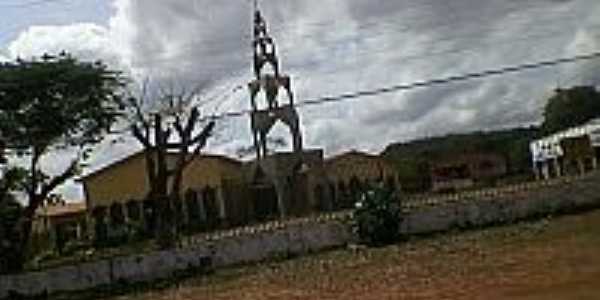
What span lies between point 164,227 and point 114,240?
1349 cm

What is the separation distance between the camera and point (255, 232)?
35.2m

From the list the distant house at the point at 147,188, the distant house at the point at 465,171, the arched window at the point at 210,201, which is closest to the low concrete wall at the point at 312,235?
the distant house at the point at 465,171

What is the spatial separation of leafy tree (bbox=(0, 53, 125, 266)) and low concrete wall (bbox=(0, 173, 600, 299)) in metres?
6.38

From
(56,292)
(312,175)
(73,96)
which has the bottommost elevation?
(56,292)

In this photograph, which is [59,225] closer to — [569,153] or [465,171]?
[465,171]

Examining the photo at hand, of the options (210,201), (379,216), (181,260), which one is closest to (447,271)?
(379,216)

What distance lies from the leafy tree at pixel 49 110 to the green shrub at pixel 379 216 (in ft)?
40.8

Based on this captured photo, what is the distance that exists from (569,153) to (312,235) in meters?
21.7

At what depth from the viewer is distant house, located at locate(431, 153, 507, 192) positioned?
55.7 metres

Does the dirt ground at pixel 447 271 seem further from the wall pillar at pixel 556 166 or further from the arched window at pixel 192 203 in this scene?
the wall pillar at pixel 556 166

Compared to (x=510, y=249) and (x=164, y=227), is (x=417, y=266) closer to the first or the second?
(x=510, y=249)

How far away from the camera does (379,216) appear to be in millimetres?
33531

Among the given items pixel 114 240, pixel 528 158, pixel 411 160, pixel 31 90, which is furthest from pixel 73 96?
pixel 528 158

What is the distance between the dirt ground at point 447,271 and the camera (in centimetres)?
1897
